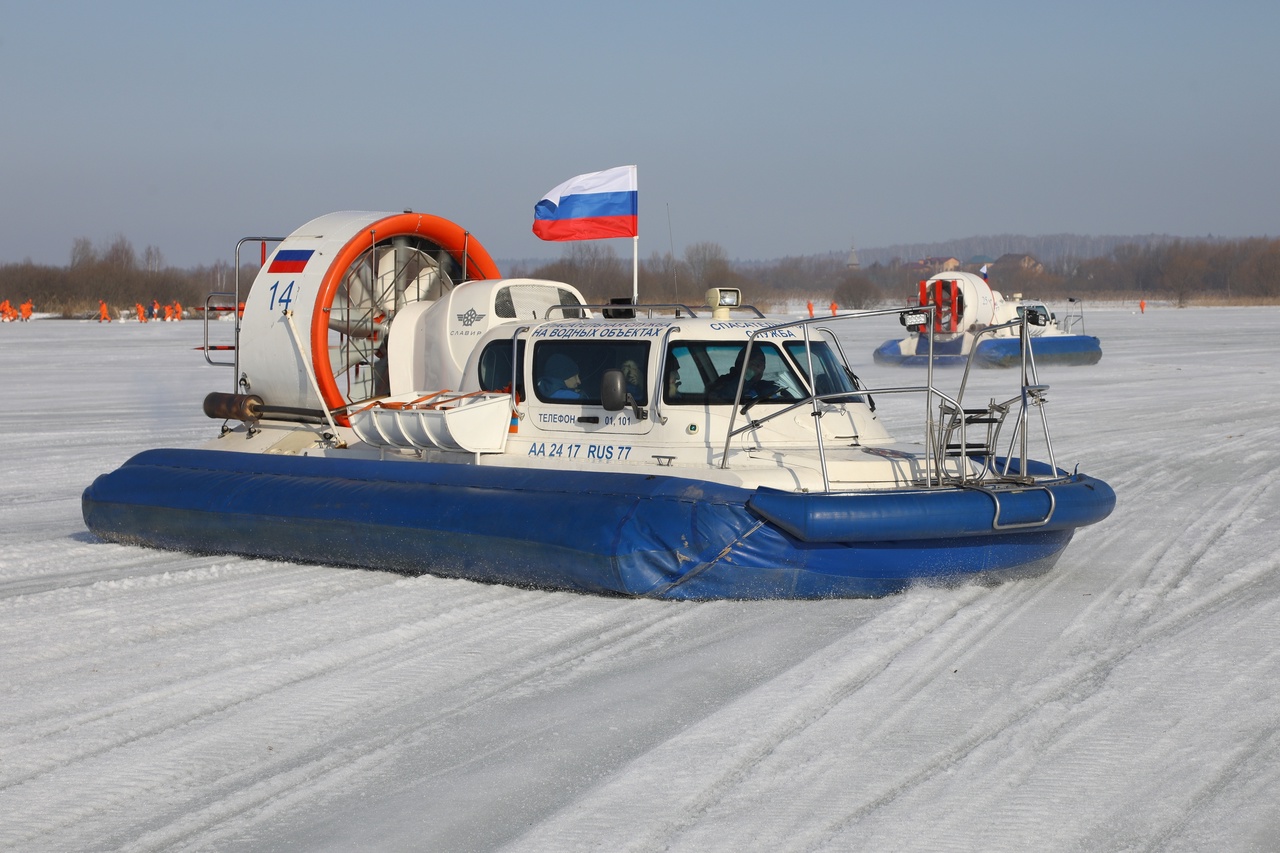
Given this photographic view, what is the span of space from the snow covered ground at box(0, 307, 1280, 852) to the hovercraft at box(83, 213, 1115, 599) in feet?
0.66

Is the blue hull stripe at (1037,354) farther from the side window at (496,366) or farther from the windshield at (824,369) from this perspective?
the side window at (496,366)

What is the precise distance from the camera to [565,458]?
7.64m

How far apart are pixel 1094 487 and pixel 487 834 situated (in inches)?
167

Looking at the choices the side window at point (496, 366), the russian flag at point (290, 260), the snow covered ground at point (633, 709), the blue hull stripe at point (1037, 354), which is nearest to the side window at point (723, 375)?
the side window at point (496, 366)

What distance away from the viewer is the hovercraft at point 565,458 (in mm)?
6465

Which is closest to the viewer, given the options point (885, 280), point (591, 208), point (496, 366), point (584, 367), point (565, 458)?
point (565, 458)

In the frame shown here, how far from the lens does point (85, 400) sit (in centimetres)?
1802

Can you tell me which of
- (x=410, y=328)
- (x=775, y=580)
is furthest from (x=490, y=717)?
(x=410, y=328)

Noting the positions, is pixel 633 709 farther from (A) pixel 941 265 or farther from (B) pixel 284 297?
(A) pixel 941 265

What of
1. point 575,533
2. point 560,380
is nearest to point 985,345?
point 560,380

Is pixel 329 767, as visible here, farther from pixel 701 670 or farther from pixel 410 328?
pixel 410 328

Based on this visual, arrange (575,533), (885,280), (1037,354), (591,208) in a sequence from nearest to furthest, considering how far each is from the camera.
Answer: (575,533)
(591,208)
(1037,354)
(885,280)

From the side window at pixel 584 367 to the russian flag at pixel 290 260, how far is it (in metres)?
1.97

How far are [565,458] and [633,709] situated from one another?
9.48 ft
